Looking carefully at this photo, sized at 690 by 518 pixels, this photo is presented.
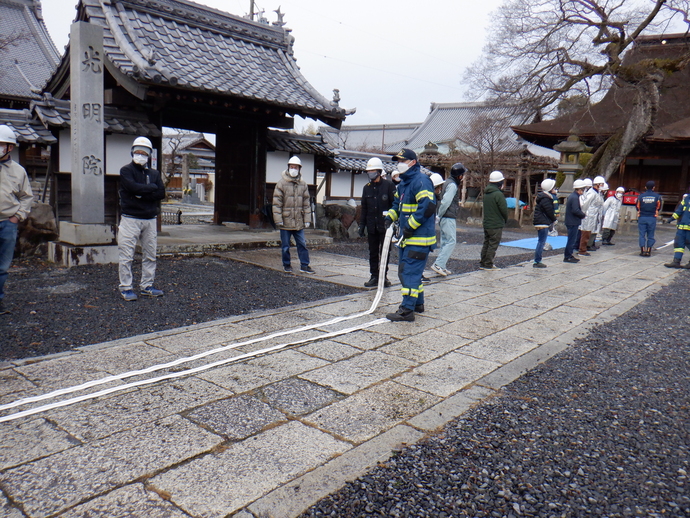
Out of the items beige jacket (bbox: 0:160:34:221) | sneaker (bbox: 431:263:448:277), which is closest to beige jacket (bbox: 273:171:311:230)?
sneaker (bbox: 431:263:448:277)

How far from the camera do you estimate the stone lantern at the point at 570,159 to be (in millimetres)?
18000

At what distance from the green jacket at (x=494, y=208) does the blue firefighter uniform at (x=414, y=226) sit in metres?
3.86

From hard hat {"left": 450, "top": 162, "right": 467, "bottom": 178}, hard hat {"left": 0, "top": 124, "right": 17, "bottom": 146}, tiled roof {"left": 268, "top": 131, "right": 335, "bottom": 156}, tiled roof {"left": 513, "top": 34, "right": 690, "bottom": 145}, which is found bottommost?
hard hat {"left": 0, "top": 124, "right": 17, "bottom": 146}

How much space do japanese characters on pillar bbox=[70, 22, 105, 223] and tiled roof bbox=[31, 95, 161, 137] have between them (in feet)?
5.32

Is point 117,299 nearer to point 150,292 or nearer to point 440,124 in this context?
point 150,292

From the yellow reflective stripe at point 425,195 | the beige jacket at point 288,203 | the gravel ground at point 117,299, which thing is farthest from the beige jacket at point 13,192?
the yellow reflective stripe at point 425,195

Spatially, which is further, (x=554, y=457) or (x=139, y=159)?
(x=139, y=159)

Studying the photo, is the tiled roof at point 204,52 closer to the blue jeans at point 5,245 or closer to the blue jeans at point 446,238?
the blue jeans at point 5,245

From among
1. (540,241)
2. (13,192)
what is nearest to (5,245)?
(13,192)

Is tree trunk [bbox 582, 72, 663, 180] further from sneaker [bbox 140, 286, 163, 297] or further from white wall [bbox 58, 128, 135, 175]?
sneaker [bbox 140, 286, 163, 297]

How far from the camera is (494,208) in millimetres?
8789

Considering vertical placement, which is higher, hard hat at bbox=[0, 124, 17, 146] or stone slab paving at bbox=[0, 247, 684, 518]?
hard hat at bbox=[0, 124, 17, 146]

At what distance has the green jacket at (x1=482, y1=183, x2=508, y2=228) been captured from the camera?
28.5ft

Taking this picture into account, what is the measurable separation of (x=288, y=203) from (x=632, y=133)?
50.9 ft
